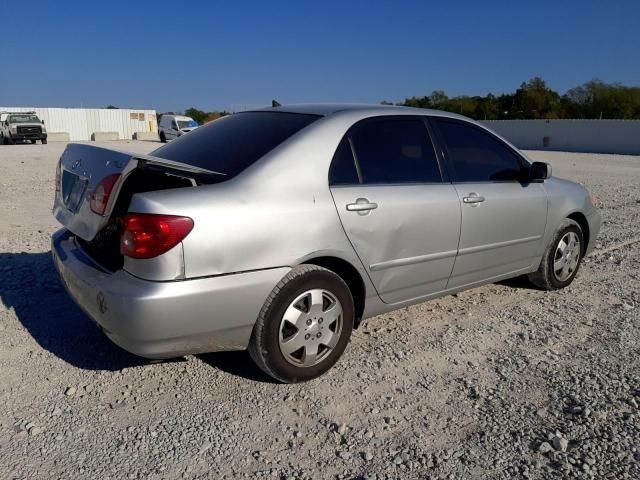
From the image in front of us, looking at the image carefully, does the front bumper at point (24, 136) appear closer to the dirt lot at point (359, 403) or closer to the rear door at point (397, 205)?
the dirt lot at point (359, 403)

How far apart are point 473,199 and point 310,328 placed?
1.61m

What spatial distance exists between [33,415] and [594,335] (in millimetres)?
3653

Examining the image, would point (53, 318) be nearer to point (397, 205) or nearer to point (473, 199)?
point (397, 205)

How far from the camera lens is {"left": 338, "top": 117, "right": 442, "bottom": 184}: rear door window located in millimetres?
3447

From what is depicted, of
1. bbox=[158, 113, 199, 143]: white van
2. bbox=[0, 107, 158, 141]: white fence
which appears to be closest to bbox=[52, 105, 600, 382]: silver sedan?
bbox=[158, 113, 199, 143]: white van

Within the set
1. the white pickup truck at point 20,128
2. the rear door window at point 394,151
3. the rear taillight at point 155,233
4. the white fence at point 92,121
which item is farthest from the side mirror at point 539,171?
the white fence at point 92,121

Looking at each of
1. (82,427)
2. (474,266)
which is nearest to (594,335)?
(474,266)

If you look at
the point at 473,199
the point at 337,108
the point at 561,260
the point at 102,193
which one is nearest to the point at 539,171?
the point at 473,199

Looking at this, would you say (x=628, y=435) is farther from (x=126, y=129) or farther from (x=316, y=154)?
(x=126, y=129)

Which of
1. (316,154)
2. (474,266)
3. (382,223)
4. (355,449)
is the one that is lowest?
(355,449)

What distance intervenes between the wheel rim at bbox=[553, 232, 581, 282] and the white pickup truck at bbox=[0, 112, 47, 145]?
35.5 meters

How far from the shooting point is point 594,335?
395 centimetres

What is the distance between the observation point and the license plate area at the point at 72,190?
10.3ft

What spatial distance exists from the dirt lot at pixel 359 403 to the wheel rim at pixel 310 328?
0.60ft
